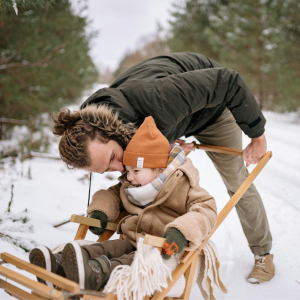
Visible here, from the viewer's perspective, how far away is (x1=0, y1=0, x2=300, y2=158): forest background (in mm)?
4812

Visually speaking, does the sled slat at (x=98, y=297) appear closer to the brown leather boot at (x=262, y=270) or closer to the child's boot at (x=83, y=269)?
the child's boot at (x=83, y=269)

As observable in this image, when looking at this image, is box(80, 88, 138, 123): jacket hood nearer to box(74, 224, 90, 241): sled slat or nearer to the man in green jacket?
the man in green jacket

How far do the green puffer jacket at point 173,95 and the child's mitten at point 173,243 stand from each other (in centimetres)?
66

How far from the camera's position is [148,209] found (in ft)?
5.61

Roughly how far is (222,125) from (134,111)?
0.89 metres

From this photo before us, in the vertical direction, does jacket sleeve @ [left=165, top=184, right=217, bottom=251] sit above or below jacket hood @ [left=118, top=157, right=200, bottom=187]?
below

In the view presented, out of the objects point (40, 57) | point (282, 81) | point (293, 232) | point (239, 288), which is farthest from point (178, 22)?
point (239, 288)

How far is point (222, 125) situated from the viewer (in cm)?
237

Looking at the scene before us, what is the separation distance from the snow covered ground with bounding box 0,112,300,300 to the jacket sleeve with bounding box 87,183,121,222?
651 mm

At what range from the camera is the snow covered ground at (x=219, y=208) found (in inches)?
89.2

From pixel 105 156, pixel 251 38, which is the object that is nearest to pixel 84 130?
pixel 105 156

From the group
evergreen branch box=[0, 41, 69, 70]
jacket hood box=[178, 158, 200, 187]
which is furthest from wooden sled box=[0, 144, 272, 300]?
evergreen branch box=[0, 41, 69, 70]

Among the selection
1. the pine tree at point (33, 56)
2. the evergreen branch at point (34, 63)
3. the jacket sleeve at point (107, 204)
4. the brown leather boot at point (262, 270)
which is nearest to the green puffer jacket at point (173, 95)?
the jacket sleeve at point (107, 204)

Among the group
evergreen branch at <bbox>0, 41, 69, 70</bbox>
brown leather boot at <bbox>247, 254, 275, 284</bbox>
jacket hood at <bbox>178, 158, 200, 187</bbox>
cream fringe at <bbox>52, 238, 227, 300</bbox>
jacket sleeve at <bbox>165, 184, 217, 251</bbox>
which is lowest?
brown leather boot at <bbox>247, 254, 275, 284</bbox>
